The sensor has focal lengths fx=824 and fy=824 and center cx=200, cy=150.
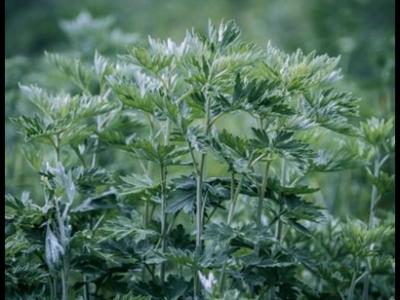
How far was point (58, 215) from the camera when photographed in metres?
1.44

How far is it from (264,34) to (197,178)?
245 cm

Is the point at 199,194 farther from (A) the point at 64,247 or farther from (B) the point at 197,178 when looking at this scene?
(A) the point at 64,247

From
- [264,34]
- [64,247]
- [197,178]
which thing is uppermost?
[264,34]

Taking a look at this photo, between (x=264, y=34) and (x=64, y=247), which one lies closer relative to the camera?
(x=64, y=247)

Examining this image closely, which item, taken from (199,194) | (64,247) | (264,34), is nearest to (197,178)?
(199,194)

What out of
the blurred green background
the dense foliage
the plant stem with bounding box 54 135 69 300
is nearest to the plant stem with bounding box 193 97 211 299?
the dense foliage

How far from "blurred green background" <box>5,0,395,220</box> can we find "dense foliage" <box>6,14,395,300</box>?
28 cm

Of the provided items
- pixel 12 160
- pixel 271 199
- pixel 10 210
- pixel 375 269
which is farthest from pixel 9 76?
pixel 375 269

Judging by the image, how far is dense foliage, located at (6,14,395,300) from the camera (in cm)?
141

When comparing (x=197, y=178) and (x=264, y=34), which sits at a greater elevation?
(x=264, y=34)

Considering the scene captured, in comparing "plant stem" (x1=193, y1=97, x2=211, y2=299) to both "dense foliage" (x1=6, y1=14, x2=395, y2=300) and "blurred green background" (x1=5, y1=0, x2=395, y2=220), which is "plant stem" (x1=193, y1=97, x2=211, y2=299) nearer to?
"dense foliage" (x1=6, y1=14, x2=395, y2=300)

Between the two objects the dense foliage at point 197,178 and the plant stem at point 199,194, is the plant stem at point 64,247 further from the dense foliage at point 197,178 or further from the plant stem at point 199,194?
the plant stem at point 199,194

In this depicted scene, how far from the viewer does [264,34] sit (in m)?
3.78

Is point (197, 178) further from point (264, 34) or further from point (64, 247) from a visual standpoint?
point (264, 34)
